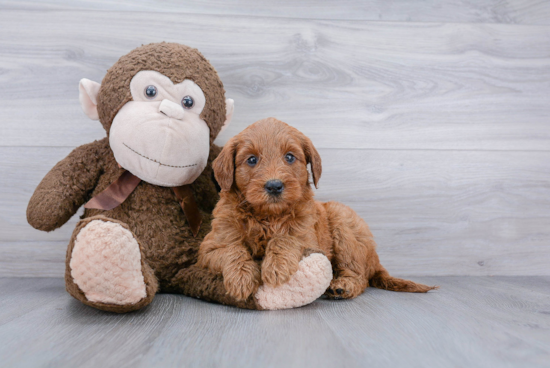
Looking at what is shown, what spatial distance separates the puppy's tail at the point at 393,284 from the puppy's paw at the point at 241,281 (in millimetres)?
642

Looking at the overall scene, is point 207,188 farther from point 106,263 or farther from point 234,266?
point 106,263

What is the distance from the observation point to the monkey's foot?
106 cm

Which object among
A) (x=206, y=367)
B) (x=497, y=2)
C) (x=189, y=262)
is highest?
(x=497, y=2)

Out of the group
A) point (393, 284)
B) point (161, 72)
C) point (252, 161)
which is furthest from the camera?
point (393, 284)

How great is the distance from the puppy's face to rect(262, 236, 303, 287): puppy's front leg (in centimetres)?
11

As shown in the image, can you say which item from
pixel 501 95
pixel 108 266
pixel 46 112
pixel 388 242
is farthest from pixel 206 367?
pixel 501 95

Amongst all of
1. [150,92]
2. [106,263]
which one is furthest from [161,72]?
[106,263]

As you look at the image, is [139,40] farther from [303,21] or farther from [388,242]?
[388,242]

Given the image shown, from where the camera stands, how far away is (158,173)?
4.66ft

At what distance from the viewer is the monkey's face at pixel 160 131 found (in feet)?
4.51

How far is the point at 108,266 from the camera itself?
106cm

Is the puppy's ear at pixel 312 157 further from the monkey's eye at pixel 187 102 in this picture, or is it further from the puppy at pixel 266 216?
the monkey's eye at pixel 187 102

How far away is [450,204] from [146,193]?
5.00ft

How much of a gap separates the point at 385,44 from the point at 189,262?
146 centimetres
